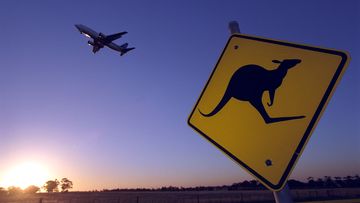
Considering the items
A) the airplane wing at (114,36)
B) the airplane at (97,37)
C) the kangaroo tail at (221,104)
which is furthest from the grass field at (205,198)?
the kangaroo tail at (221,104)

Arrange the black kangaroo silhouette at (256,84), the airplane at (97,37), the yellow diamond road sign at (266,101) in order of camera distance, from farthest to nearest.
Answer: the airplane at (97,37) → the black kangaroo silhouette at (256,84) → the yellow diamond road sign at (266,101)

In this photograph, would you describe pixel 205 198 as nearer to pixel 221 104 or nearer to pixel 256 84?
pixel 221 104

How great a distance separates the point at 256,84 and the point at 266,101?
20 centimetres

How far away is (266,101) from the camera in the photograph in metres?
2.33

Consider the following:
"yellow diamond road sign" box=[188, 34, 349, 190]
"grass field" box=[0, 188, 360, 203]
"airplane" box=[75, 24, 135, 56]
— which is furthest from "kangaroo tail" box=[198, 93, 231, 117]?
"airplane" box=[75, 24, 135, 56]

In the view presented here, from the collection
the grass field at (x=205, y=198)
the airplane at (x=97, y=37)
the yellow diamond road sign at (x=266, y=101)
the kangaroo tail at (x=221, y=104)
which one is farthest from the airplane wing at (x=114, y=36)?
the kangaroo tail at (x=221, y=104)

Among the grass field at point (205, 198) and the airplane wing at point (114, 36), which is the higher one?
the airplane wing at point (114, 36)

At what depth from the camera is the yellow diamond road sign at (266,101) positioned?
2.11 metres

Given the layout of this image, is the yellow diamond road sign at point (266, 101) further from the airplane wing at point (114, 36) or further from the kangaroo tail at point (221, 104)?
the airplane wing at point (114, 36)

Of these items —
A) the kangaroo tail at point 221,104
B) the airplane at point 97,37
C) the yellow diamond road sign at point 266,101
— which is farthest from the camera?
the airplane at point 97,37

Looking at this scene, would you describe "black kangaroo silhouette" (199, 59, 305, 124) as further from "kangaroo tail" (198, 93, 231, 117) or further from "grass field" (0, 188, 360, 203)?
"grass field" (0, 188, 360, 203)

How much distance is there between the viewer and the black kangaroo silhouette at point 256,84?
2.33m

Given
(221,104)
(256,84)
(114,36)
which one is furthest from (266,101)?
(114,36)

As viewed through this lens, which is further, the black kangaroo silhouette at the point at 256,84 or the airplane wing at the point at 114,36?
the airplane wing at the point at 114,36
